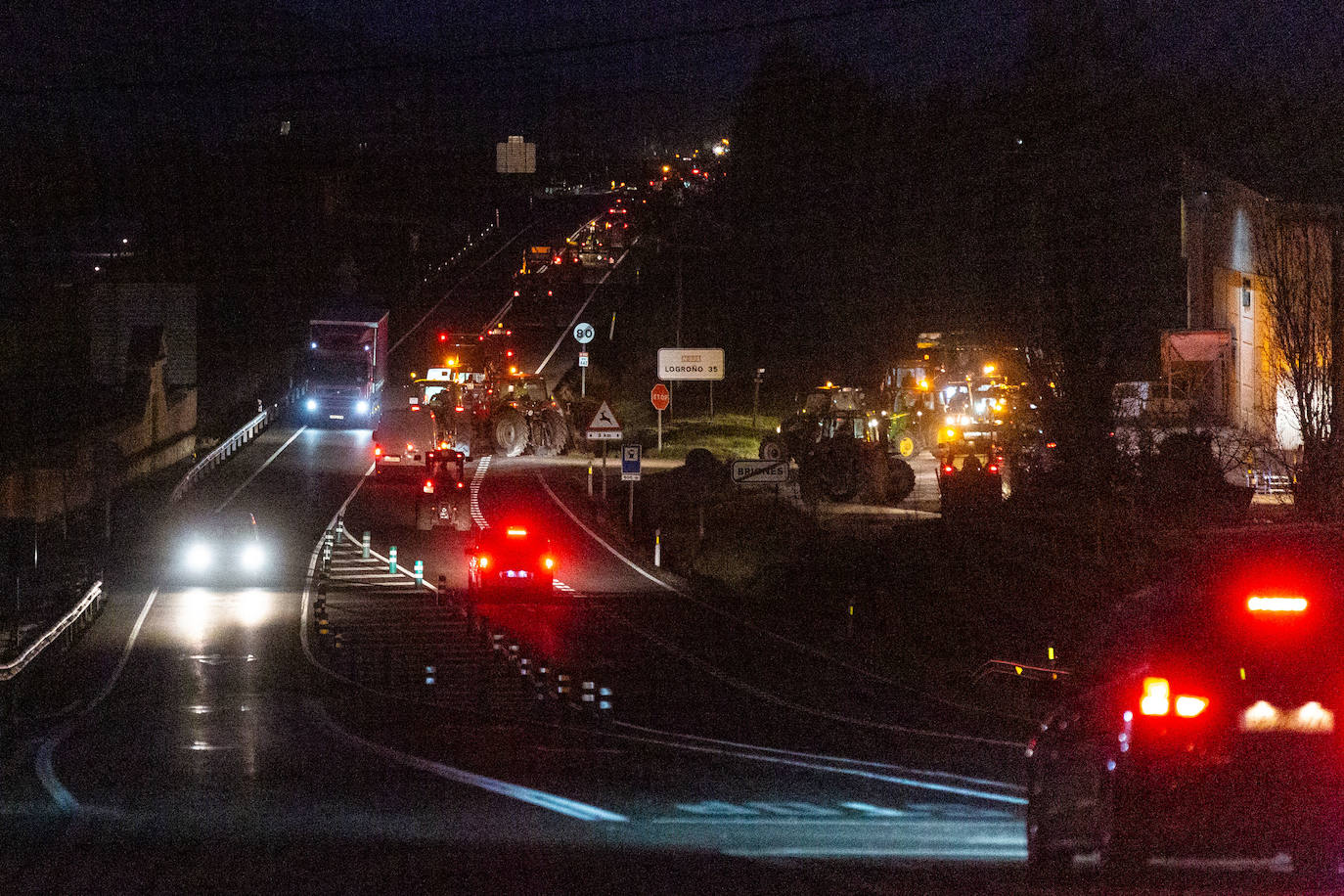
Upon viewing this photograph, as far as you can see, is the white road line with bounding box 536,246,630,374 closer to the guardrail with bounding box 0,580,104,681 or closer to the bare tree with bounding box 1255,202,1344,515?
the guardrail with bounding box 0,580,104,681

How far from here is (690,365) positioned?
47.2 metres

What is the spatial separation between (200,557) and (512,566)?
975cm

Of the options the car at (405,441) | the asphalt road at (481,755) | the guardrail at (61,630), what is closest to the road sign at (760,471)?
the asphalt road at (481,755)

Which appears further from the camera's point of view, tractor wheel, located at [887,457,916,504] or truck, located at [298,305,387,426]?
truck, located at [298,305,387,426]

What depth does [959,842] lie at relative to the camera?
368 inches

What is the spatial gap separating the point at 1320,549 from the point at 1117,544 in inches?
768

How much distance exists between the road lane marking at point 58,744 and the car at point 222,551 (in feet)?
17.3

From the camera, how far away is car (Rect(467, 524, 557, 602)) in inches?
1025

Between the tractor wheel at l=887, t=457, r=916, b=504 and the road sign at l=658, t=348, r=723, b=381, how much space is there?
1061cm

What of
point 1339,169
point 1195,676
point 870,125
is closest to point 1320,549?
point 1195,676

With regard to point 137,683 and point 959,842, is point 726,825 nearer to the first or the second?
point 959,842

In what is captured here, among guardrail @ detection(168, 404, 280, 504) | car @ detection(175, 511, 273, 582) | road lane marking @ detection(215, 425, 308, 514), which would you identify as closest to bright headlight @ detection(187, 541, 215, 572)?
car @ detection(175, 511, 273, 582)

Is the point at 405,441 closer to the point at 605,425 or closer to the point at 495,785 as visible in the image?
the point at 605,425

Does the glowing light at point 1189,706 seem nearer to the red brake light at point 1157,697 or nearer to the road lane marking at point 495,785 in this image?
the red brake light at point 1157,697
